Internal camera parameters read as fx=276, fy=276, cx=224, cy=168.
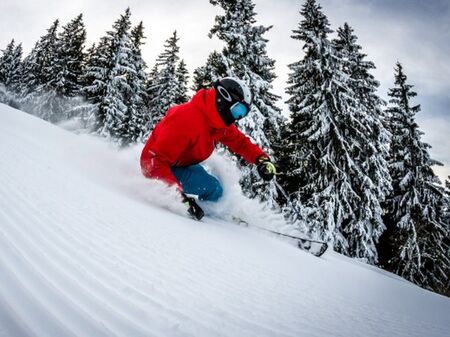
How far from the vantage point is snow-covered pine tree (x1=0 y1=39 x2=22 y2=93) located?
37.2 meters

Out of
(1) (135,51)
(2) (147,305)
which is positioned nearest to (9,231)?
(2) (147,305)

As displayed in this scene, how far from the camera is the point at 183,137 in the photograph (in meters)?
3.38

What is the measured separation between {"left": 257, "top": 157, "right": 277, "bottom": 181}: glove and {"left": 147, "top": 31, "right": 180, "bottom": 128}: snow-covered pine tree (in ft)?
59.2

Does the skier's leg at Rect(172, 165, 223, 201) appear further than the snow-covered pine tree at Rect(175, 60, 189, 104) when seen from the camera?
No

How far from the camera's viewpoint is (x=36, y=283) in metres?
0.86

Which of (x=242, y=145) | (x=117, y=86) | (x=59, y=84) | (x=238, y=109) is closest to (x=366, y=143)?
(x=242, y=145)

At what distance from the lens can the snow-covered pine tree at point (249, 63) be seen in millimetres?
11695

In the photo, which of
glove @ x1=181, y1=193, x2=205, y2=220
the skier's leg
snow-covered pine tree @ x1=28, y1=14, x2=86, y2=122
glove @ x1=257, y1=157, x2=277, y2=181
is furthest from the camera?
snow-covered pine tree @ x1=28, y1=14, x2=86, y2=122

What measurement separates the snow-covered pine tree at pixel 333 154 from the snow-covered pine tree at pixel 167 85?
1051cm

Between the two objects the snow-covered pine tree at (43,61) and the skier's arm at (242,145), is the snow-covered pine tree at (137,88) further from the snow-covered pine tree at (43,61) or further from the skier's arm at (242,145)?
the skier's arm at (242,145)

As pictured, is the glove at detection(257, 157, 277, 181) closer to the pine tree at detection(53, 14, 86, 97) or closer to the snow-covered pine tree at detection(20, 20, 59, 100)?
the pine tree at detection(53, 14, 86, 97)

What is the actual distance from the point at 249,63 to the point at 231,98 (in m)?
10.0

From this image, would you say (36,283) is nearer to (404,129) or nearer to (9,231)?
(9,231)

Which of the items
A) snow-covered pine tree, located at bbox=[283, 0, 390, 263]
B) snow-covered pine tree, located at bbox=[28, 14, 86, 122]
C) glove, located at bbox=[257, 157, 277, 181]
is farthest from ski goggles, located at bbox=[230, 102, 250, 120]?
snow-covered pine tree, located at bbox=[28, 14, 86, 122]
